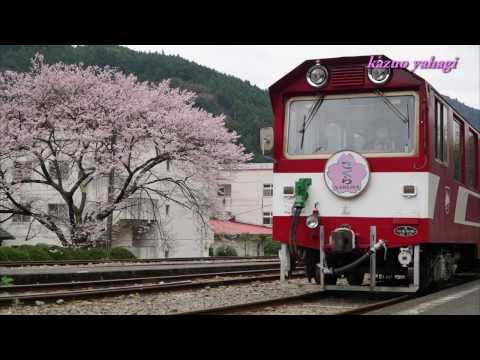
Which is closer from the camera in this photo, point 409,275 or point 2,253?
point 409,275

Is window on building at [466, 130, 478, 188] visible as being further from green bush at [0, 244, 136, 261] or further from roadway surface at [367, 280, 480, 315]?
green bush at [0, 244, 136, 261]

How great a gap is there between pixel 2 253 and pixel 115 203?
6869mm

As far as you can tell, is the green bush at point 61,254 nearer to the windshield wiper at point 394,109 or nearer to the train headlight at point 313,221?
the train headlight at point 313,221

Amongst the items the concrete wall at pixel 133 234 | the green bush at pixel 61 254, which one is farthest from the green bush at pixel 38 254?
the concrete wall at pixel 133 234

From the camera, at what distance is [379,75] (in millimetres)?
9820

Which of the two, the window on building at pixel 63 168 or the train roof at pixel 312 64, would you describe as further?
the window on building at pixel 63 168

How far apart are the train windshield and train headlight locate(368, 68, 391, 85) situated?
0.68 ft

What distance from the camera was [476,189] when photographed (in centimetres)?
1338

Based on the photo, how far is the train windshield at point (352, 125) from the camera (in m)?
9.77

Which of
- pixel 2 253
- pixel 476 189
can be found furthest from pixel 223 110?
pixel 476 189

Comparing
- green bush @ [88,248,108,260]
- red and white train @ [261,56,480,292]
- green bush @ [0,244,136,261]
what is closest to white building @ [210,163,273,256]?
green bush @ [88,248,108,260]

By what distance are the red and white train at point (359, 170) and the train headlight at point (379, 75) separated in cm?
1
